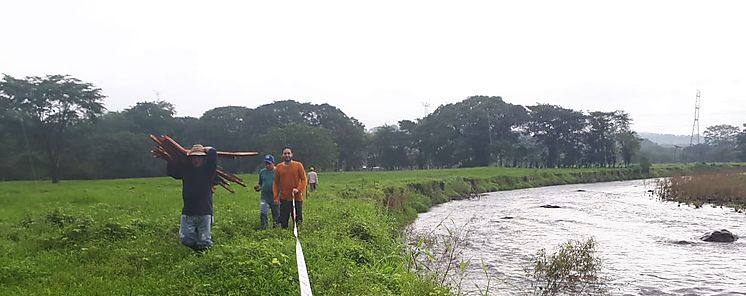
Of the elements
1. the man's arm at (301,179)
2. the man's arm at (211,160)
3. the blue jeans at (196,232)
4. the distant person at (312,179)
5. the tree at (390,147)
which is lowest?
the blue jeans at (196,232)

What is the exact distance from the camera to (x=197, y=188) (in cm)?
964

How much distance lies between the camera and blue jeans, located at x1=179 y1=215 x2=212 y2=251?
9836mm

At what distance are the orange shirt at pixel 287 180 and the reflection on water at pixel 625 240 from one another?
Result: 3915mm

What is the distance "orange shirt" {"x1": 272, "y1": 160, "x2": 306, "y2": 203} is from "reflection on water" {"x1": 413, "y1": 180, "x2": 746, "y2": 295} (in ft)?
12.8

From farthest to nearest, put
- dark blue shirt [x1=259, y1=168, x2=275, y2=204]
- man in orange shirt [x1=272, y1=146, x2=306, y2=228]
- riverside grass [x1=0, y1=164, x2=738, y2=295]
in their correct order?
dark blue shirt [x1=259, y1=168, x2=275, y2=204], man in orange shirt [x1=272, y1=146, x2=306, y2=228], riverside grass [x1=0, y1=164, x2=738, y2=295]

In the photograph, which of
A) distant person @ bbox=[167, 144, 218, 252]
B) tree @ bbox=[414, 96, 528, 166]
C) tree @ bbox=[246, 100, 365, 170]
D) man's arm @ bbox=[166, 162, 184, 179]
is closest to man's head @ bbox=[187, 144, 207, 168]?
distant person @ bbox=[167, 144, 218, 252]

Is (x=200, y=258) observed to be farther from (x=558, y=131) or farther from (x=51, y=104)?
(x=558, y=131)

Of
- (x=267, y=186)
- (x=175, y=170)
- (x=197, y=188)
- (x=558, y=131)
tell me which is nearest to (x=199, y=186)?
(x=197, y=188)

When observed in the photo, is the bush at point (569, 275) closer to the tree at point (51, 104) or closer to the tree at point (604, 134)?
the tree at point (51, 104)

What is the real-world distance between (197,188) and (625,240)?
14.2 meters

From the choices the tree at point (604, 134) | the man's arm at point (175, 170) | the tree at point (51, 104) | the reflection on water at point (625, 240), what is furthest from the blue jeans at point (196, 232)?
the tree at point (604, 134)

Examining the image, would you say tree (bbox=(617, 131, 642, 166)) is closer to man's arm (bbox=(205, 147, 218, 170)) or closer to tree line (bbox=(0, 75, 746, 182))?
tree line (bbox=(0, 75, 746, 182))

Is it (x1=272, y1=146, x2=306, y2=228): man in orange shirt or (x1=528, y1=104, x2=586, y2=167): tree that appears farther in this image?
(x1=528, y1=104, x2=586, y2=167): tree

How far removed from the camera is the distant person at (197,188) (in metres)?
9.63
